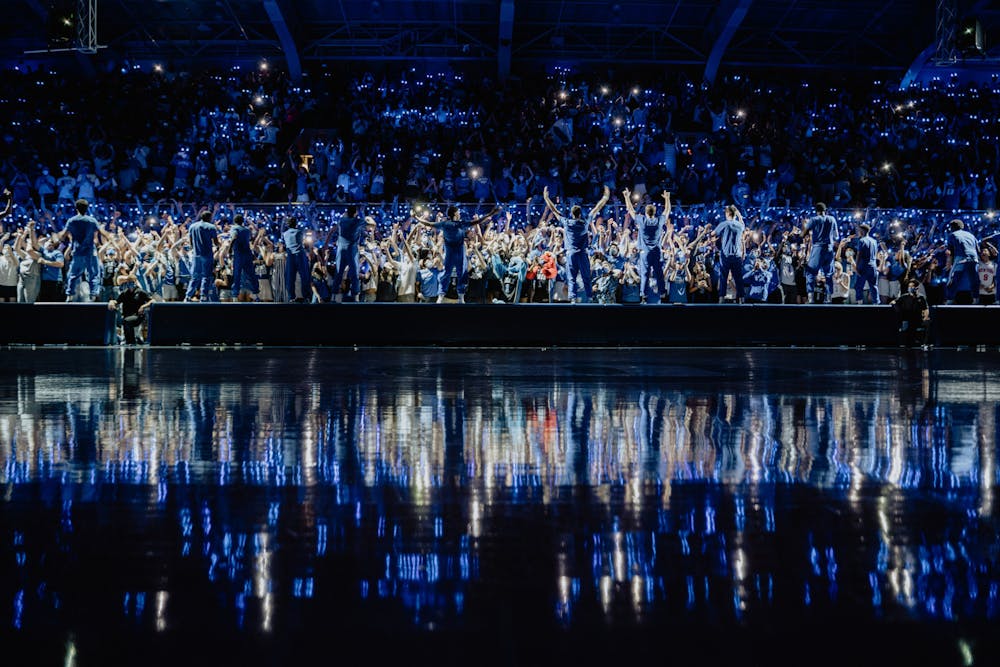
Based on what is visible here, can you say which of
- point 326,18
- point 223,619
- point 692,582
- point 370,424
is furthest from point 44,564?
point 326,18

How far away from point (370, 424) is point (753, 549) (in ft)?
10.7

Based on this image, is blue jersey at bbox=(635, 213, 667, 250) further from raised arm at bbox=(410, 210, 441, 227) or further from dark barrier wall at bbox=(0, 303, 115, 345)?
dark barrier wall at bbox=(0, 303, 115, 345)

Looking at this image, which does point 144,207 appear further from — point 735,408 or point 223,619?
point 223,619

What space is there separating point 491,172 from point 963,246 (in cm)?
1317

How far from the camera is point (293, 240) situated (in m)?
17.2

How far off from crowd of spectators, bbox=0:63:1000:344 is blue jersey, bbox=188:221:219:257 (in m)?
1.48

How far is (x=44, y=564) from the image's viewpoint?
116 inches

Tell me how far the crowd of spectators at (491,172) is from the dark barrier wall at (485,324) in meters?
2.30

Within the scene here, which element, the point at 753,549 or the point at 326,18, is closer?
the point at 753,549

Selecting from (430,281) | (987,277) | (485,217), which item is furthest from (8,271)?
(987,277)

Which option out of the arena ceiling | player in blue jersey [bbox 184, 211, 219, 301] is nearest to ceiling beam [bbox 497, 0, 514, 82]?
the arena ceiling

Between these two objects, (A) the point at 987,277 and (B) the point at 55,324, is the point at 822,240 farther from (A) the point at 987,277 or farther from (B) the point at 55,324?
(B) the point at 55,324

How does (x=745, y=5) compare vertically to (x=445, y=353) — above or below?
above

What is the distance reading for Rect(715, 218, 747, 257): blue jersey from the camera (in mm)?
16594
